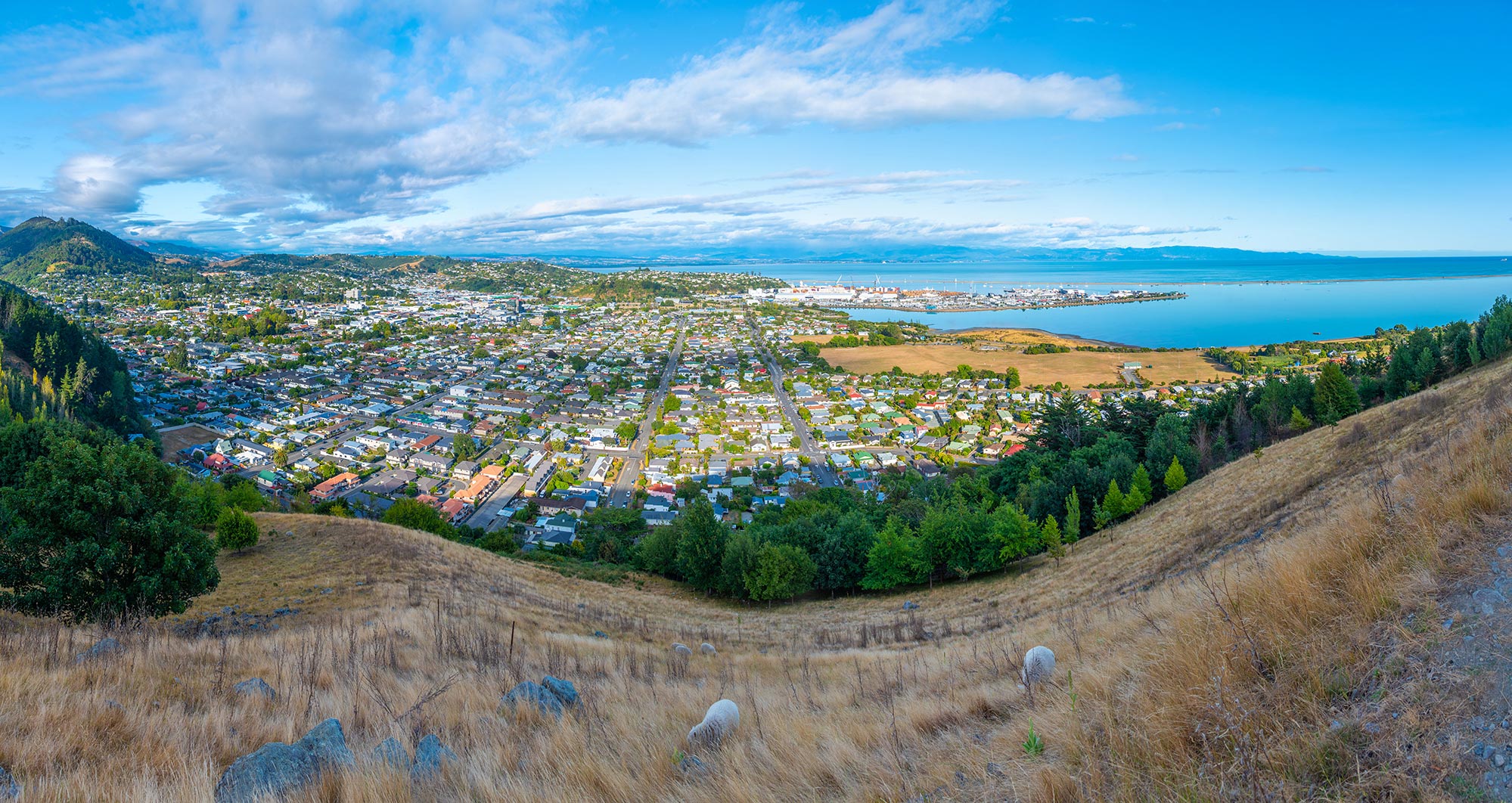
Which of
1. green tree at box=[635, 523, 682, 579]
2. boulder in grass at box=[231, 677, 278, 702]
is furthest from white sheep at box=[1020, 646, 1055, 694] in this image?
green tree at box=[635, 523, 682, 579]

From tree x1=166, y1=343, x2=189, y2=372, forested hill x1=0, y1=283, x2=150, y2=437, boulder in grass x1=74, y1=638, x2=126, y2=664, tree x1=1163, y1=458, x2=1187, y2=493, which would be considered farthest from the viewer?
tree x1=166, y1=343, x2=189, y2=372

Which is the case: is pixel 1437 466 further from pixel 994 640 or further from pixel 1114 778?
pixel 1114 778

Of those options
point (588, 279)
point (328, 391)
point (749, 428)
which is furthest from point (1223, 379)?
point (588, 279)

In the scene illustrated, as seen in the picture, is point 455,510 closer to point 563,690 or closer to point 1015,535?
point 1015,535

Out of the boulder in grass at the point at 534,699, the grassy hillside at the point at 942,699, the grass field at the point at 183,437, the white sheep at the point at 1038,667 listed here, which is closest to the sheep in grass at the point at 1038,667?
the white sheep at the point at 1038,667

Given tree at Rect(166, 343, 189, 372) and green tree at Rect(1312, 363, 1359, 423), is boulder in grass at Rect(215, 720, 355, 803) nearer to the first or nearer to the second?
green tree at Rect(1312, 363, 1359, 423)

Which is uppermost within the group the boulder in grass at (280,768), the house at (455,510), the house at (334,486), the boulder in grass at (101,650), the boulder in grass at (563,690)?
the boulder in grass at (280,768)

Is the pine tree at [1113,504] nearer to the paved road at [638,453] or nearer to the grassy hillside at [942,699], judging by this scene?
the grassy hillside at [942,699]
